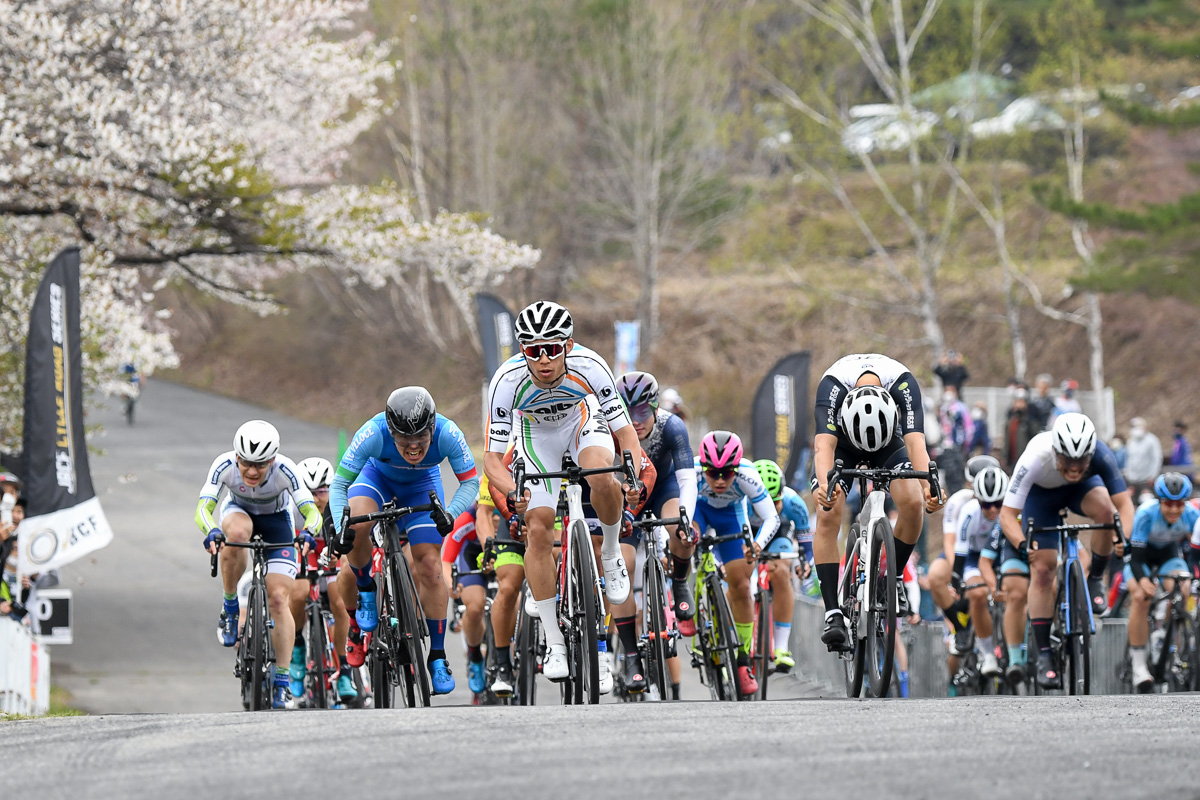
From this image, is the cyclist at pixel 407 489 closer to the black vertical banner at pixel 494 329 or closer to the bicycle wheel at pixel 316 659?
the bicycle wheel at pixel 316 659

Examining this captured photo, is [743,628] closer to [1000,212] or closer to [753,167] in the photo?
[1000,212]

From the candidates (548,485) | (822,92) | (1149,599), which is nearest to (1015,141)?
(822,92)

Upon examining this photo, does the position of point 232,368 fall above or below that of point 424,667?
above

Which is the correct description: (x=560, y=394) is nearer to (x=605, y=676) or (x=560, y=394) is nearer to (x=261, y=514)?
(x=605, y=676)

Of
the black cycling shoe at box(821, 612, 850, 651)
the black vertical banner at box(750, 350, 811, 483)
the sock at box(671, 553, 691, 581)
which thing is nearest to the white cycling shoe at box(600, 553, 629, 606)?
the black cycling shoe at box(821, 612, 850, 651)

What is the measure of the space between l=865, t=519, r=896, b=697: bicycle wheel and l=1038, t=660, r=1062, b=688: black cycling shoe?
276 cm

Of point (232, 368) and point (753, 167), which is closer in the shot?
point (753, 167)

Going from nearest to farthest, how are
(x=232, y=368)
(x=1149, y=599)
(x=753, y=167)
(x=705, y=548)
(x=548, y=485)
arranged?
(x=548, y=485) < (x=705, y=548) < (x=1149, y=599) < (x=753, y=167) < (x=232, y=368)

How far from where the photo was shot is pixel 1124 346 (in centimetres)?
4112

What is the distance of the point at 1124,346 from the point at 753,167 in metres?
11.8

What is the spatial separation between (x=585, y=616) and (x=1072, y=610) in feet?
13.2

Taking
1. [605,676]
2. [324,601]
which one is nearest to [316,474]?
[324,601]

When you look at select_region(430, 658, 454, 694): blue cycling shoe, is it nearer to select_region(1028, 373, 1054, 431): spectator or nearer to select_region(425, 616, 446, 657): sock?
select_region(425, 616, 446, 657): sock

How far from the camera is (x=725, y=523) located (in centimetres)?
1137
